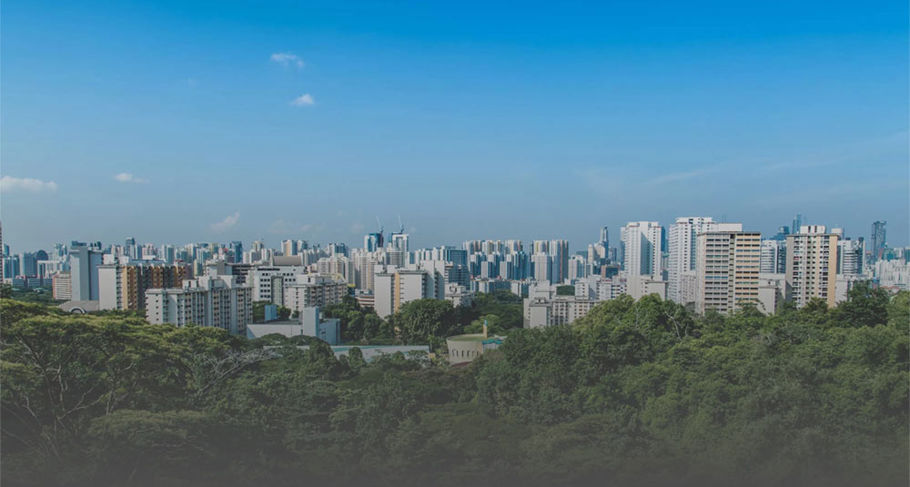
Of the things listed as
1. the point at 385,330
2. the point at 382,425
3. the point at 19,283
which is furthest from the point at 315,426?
the point at 19,283

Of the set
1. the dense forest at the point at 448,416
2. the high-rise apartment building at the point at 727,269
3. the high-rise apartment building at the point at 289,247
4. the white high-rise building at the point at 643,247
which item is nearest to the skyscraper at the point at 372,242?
the high-rise apartment building at the point at 289,247

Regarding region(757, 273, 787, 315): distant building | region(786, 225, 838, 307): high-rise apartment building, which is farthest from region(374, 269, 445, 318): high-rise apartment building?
region(786, 225, 838, 307): high-rise apartment building

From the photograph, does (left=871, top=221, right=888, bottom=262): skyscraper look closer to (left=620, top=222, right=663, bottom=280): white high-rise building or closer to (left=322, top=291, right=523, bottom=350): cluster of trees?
(left=620, top=222, right=663, bottom=280): white high-rise building

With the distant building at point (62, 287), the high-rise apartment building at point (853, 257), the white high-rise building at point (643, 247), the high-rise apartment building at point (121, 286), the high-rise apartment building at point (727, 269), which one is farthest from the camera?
the white high-rise building at point (643, 247)

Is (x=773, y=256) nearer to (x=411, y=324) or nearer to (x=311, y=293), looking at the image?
(x=411, y=324)

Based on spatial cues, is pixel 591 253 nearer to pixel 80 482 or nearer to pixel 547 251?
pixel 547 251

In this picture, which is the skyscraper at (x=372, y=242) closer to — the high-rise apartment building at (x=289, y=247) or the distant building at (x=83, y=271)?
the high-rise apartment building at (x=289, y=247)
